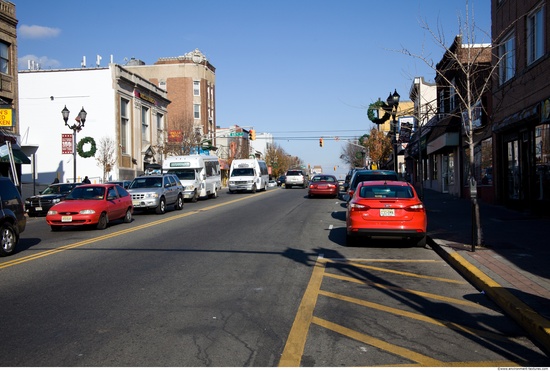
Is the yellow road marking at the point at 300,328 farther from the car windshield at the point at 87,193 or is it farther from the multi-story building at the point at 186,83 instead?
the multi-story building at the point at 186,83

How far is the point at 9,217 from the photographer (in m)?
12.0

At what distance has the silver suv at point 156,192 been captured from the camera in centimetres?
2266

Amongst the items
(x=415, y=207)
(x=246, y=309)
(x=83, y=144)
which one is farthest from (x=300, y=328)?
(x=83, y=144)

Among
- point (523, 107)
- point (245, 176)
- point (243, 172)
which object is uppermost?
point (523, 107)

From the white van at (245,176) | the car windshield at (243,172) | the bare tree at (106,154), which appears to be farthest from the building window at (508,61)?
the bare tree at (106,154)

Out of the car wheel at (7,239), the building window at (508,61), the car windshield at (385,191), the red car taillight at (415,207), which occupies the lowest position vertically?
the car wheel at (7,239)

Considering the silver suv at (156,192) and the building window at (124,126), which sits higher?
the building window at (124,126)

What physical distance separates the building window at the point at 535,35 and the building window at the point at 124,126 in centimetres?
3635

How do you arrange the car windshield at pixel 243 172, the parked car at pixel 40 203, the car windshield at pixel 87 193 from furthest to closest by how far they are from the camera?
the car windshield at pixel 243 172, the parked car at pixel 40 203, the car windshield at pixel 87 193

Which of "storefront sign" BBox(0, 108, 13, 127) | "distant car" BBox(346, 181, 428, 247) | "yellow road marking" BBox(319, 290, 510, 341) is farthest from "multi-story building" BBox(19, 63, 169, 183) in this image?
"yellow road marking" BBox(319, 290, 510, 341)

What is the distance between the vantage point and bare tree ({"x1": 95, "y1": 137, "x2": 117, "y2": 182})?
141 feet

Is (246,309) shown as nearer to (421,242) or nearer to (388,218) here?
(388,218)

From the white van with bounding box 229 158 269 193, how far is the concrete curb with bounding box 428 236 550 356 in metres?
31.1

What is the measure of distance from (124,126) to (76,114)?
424 cm
